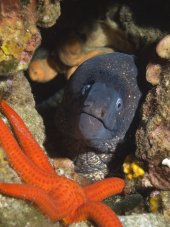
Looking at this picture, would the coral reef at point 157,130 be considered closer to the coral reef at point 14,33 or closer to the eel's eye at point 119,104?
the eel's eye at point 119,104

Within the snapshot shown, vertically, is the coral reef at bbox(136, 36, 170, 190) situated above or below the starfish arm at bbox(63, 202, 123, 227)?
above

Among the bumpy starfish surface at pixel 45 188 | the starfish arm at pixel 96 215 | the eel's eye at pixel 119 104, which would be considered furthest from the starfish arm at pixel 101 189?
the eel's eye at pixel 119 104

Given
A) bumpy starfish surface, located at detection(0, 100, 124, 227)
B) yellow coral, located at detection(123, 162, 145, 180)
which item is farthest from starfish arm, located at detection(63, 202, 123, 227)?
yellow coral, located at detection(123, 162, 145, 180)

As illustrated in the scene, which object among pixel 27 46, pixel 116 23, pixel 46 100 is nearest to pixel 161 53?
pixel 27 46

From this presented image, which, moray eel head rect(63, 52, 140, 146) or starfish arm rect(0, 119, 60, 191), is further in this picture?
moray eel head rect(63, 52, 140, 146)

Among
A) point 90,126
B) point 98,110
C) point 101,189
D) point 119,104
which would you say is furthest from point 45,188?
point 119,104

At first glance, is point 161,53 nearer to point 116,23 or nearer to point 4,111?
point 4,111

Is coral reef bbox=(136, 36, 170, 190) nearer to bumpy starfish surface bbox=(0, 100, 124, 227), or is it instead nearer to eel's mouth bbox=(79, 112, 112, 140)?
eel's mouth bbox=(79, 112, 112, 140)
